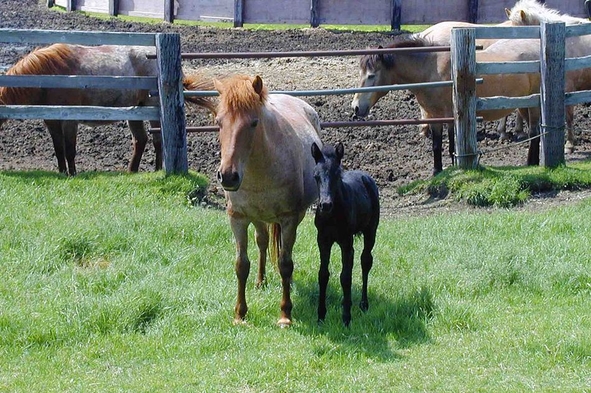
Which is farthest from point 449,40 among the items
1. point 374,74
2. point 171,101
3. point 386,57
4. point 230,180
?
point 230,180

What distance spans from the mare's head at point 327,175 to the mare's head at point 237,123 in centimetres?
48

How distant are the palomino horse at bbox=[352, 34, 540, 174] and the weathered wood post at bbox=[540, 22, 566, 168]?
3.14 ft

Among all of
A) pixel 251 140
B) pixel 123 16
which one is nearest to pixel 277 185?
pixel 251 140

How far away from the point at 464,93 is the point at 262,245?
429 centimetres

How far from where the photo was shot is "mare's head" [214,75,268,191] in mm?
6059

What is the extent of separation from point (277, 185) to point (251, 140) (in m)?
0.50

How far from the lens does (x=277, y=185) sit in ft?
22.1

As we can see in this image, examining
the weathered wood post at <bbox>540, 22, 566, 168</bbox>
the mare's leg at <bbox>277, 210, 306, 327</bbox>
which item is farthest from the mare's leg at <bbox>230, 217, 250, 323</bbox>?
the weathered wood post at <bbox>540, 22, 566, 168</bbox>

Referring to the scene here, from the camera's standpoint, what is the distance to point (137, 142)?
1182 cm

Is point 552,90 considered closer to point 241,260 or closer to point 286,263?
point 286,263

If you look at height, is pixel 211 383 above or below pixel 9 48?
below

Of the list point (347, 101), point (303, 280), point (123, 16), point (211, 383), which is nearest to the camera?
point (211, 383)

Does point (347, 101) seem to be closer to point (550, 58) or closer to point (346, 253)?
point (550, 58)

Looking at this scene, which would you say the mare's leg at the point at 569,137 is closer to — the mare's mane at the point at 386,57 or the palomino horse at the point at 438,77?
the palomino horse at the point at 438,77
